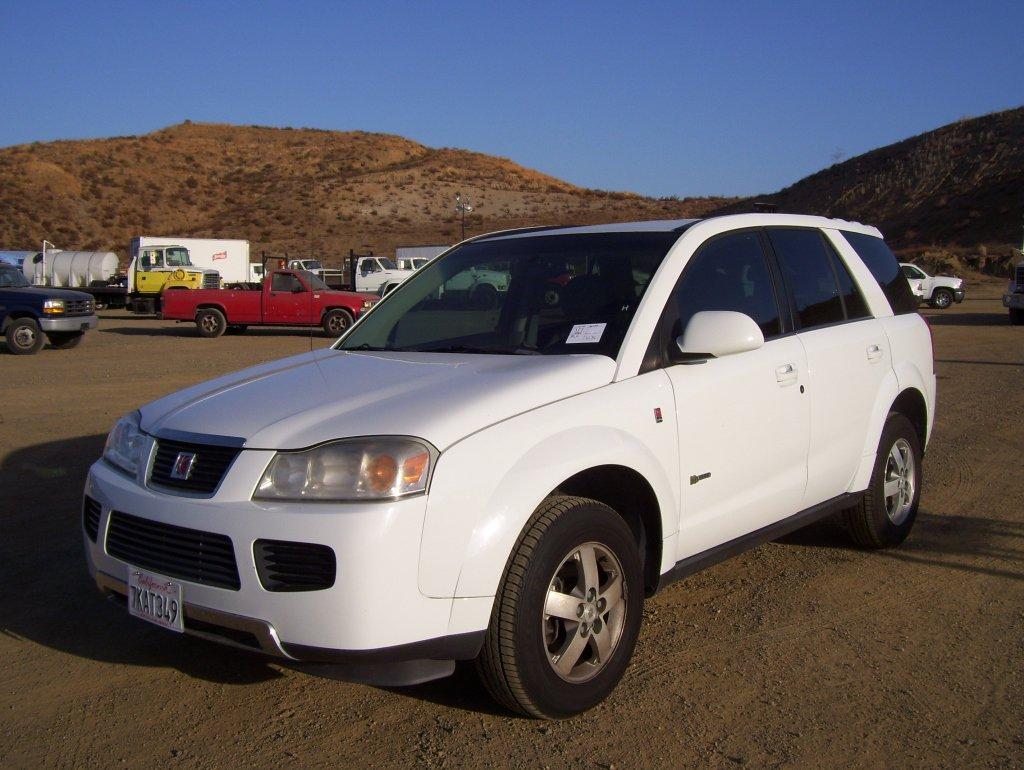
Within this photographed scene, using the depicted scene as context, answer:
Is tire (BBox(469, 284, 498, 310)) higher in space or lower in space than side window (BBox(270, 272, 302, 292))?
higher

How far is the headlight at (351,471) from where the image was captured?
10.2 ft

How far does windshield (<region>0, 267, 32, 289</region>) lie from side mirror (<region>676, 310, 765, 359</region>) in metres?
18.8

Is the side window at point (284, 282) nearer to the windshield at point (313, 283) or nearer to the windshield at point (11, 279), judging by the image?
the windshield at point (313, 283)

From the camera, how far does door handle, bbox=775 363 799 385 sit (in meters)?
4.48

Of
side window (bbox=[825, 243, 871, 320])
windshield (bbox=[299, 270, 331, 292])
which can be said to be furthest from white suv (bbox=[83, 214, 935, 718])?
windshield (bbox=[299, 270, 331, 292])

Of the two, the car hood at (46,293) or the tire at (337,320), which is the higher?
the car hood at (46,293)

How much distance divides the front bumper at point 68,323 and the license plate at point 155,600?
17281 millimetres

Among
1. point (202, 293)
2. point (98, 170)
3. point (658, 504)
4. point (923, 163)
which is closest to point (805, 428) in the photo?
point (658, 504)

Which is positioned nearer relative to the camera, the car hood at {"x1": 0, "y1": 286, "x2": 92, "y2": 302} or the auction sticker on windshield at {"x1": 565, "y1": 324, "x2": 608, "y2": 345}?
the auction sticker on windshield at {"x1": 565, "y1": 324, "x2": 608, "y2": 345}

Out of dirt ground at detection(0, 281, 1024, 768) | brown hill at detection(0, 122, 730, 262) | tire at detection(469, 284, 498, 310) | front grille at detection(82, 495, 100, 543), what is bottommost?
dirt ground at detection(0, 281, 1024, 768)

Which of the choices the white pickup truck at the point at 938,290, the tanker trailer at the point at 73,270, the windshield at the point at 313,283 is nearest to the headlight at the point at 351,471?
the windshield at the point at 313,283

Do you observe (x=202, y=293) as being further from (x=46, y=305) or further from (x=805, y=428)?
(x=805, y=428)

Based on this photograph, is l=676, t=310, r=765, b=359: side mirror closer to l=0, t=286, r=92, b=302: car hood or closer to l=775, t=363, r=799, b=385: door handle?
l=775, t=363, r=799, b=385: door handle

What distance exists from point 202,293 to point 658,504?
2248 centimetres
